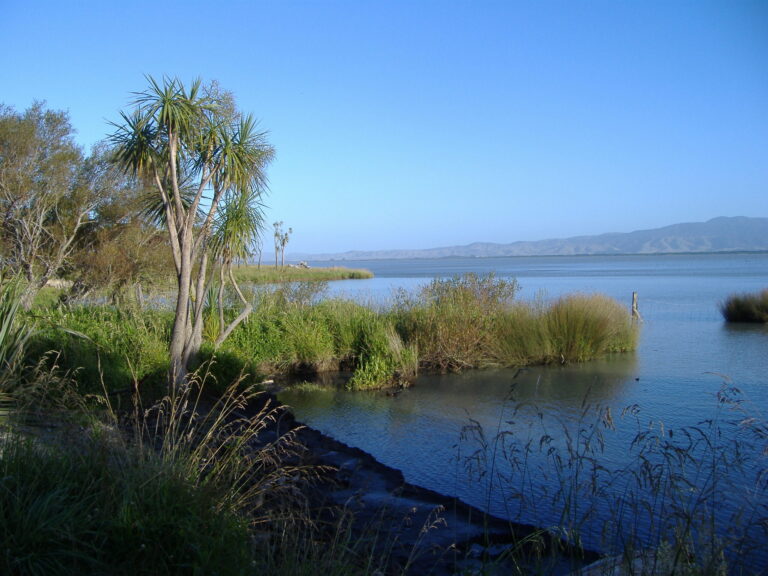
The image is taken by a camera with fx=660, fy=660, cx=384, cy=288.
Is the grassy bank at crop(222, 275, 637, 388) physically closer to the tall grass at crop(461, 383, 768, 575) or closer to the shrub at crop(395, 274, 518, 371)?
the shrub at crop(395, 274, 518, 371)

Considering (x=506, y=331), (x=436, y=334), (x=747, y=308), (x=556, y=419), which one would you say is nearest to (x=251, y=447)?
(x=556, y=419)

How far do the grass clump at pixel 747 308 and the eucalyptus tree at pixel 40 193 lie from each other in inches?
814

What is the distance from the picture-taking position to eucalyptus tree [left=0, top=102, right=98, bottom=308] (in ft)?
54.7

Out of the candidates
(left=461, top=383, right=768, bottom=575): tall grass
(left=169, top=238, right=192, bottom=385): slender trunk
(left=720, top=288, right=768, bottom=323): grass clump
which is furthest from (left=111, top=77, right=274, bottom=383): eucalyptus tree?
(left=720, top=288, right=768, bottom=323): grass clump

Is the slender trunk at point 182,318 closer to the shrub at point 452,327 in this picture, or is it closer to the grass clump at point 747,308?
the shrub at point 452,327

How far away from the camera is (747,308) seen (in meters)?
22.3

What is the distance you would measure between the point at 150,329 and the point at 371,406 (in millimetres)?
4538

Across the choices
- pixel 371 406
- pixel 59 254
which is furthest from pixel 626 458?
pixel 59 254

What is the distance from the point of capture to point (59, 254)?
17.4 metres

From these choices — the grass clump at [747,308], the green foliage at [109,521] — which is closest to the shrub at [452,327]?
the green foliage at [109,521]

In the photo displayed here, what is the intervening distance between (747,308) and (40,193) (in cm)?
2204

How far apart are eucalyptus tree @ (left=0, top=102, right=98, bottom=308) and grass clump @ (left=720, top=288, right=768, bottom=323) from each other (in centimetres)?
2067

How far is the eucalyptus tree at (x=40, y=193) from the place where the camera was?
16.7 meters

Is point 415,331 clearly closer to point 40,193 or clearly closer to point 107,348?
point 107,348
